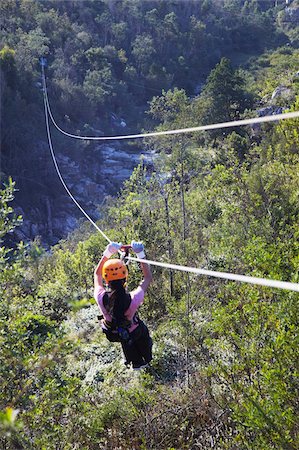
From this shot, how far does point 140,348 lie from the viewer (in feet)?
14.8

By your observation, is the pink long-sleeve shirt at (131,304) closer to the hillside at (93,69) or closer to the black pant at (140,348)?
the black pant at (140,348)

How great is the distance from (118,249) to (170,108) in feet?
18.1

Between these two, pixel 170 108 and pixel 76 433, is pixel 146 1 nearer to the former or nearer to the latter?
pixel 170 108

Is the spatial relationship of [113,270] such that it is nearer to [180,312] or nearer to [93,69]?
[180,312]

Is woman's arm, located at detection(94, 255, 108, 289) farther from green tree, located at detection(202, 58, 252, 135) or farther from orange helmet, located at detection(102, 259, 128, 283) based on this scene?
green tree, located at detection(202, 58, 252, 135)

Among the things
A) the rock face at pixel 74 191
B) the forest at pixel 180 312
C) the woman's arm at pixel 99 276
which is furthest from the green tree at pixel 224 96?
the woman's arm at pixel 99 276

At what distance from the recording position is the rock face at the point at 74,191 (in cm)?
3247

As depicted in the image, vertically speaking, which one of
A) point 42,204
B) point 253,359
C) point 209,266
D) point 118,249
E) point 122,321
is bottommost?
point 42,204

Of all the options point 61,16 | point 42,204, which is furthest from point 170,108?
point 61,16

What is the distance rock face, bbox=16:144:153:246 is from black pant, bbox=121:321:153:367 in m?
26.6

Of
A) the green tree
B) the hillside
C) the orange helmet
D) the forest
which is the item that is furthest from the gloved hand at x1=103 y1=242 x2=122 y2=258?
the hillside

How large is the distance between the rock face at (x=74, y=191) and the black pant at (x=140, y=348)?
26.6 m

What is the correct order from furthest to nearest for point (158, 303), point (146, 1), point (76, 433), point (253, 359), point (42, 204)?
point (146, 1), point (42, 204), point (158, 303), point (76, 433), point (253, 359)

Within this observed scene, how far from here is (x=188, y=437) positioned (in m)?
5.38
